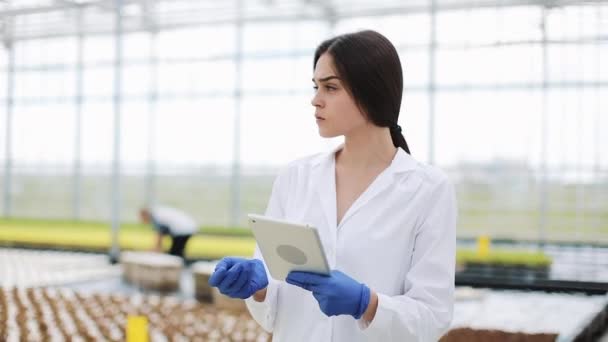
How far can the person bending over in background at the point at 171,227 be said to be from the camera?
41.3 feet

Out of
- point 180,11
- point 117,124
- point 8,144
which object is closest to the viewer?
point 117,124

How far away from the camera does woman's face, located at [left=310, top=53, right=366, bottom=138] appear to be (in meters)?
1.87

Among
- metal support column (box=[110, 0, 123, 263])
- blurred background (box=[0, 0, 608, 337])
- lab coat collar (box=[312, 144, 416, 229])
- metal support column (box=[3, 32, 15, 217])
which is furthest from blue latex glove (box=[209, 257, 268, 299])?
metal support column (box=[3, 32, 15, 217])

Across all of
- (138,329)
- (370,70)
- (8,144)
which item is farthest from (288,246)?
(8,144)

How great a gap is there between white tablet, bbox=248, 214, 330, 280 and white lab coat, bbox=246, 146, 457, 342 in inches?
6.6

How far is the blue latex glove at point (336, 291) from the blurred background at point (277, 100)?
32.8ft

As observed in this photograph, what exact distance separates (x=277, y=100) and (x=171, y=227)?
549 centimetres

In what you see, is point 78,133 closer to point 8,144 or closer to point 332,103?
point 8,144

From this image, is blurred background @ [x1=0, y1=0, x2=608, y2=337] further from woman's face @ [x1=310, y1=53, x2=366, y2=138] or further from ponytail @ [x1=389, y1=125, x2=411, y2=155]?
woman's face @ [x1=310, y1=53, x2=366, y2=138]

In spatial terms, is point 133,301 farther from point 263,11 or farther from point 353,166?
point 263,11

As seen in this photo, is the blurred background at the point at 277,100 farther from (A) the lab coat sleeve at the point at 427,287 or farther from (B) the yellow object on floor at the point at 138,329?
(A) the lab coat sleeve at the point at 427,287

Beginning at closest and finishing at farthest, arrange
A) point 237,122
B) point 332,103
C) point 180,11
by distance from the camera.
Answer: point 332,103 → point 180,11 → point 237,122

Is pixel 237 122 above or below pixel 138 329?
above

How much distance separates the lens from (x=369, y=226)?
6.00ft
